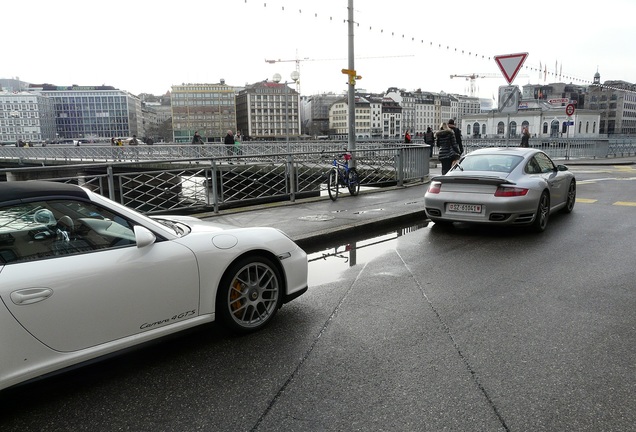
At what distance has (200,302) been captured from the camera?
11.9 feet

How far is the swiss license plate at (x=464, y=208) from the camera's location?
7.85m

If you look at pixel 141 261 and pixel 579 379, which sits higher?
pixel 141 261

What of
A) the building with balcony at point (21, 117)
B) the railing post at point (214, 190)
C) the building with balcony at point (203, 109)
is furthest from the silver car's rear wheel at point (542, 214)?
the building with balcony at point (203, 109)

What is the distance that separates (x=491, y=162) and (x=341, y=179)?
179 inches

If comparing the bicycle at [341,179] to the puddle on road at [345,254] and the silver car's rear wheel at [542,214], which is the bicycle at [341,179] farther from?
the silver car's rear wheel at [542,214]

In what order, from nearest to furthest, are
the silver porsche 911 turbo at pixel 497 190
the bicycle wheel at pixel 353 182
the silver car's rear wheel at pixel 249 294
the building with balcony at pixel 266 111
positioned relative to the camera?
the silver car's rear wheel at pixel 249 294
the silver porsche 911 turbo at pixel 497 190
the bicycle wheel at pixel 353 182
the building with balcony at pixel 266 111

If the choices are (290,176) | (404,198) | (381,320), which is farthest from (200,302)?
(404,198)

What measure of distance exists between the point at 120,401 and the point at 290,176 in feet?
28.5

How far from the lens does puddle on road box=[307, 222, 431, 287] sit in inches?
233

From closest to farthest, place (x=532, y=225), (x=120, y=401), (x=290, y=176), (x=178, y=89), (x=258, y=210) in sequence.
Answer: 1. (x=120, y=401)
2. (x=532, y=225)
3. (x=258, y=210)
4. (x=290, y=176)
5. (x=178, y=89)

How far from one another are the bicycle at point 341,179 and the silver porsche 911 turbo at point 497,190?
3.78 m

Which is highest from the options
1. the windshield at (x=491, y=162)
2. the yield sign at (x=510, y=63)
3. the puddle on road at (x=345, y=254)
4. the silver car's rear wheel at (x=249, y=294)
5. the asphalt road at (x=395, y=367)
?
the yield sign at (x=510, y=63)

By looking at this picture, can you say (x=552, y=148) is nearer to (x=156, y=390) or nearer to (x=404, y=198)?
(x=404, y=198)

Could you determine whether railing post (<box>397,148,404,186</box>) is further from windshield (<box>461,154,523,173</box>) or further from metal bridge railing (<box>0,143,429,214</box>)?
windshield (<box>461,154,523,173</box>)
